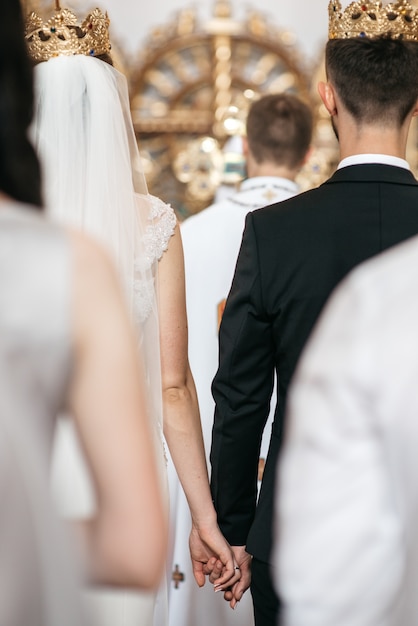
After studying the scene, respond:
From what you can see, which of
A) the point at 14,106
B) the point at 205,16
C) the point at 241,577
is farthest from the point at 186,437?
the point at 205,16

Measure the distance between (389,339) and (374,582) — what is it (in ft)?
0.93

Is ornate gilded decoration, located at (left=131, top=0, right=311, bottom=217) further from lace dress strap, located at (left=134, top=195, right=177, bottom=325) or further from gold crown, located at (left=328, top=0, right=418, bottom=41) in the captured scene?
→ lace dress strap, located at (left=134, top=195, right=177, bottom=325)

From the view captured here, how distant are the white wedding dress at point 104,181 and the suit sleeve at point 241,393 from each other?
14 centimetres

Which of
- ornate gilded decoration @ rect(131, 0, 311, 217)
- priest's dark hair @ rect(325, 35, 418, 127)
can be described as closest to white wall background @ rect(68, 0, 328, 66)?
ornate gilded decoration @ rect(131, 0, 311, 217)

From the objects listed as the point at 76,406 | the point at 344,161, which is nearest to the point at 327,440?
the point at 76,406

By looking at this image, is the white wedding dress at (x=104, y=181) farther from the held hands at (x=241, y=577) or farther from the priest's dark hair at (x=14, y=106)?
the priest's dark hair at (x=14, y=106)

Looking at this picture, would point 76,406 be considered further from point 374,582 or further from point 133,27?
point 133,27

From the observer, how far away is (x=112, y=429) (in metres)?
1.20

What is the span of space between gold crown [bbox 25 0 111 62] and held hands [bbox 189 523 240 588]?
3.62ft

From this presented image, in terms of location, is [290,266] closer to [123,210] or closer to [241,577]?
[123,210]

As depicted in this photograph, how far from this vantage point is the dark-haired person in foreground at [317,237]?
7.44 ft

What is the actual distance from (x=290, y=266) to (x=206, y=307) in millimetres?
1334

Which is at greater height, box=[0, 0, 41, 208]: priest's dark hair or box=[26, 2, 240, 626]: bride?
box=[0, 0, 41, 208]: priest's dark hair

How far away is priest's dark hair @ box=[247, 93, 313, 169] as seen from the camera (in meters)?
3.52
